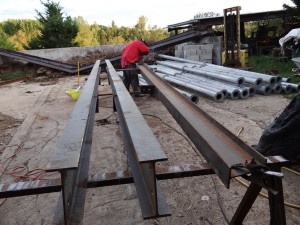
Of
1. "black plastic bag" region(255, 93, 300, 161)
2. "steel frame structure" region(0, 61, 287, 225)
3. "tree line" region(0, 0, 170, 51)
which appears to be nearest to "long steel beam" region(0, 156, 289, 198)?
"steel frame structure" region(0, 61, 287, 225)

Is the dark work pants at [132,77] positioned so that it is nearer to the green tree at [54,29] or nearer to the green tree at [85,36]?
the green tree at [54,29]

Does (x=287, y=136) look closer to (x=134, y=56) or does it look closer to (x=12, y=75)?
(x=134, y=56)

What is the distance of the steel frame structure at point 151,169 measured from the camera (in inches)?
62.3

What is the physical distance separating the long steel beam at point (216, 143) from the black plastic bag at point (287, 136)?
1084 millimetres

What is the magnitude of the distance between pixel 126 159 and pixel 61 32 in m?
19.4

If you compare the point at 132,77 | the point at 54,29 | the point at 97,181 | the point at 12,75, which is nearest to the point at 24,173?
the point at 97,181

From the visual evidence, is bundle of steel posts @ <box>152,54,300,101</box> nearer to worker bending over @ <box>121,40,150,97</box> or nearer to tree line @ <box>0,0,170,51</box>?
worker bending over @ <box>121,40,150,97</box>

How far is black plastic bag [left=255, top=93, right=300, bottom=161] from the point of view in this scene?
123 inches

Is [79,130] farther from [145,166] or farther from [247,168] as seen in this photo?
[247,168]

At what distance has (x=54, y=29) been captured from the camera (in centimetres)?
2109

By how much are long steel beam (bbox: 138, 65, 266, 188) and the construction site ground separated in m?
0.87

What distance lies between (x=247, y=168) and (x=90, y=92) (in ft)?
9.06

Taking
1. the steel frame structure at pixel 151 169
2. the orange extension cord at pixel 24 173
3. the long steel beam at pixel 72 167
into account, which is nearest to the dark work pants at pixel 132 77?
the orange extension cord at pixel 24 173

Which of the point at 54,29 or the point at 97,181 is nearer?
the point at 97,181
